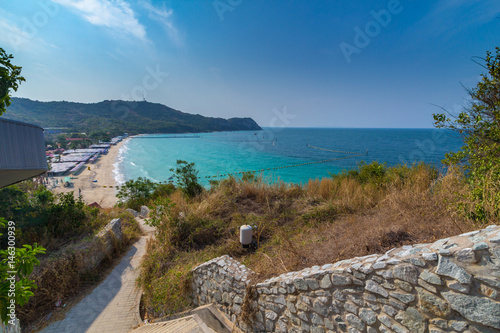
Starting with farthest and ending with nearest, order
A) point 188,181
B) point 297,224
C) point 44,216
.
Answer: point 188,181
point 44,216
point 297,224

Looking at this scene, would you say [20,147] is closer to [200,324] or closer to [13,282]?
[13,282]

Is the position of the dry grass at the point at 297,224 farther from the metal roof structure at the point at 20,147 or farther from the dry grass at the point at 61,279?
the metal roof structure at the point at 20,147

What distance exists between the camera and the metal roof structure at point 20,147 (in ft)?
12.4

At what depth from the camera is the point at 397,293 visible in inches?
87.9

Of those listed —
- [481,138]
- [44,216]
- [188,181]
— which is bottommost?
[44,216]

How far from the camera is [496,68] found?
12.8 feet

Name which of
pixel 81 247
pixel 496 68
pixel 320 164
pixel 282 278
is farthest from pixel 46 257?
pixel 320 164

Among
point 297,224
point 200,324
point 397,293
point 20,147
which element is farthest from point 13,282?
point 297,224

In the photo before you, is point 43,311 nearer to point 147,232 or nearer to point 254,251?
point 147,232

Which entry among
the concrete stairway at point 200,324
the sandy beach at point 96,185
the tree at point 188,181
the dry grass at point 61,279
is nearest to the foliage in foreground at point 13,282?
the concrete stairway at point 200,324

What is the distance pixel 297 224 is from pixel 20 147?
627 cm

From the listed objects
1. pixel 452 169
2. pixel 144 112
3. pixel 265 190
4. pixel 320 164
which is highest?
pixel 144 112

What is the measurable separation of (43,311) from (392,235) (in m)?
7.41

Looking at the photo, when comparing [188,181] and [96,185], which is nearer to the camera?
[188,181]
